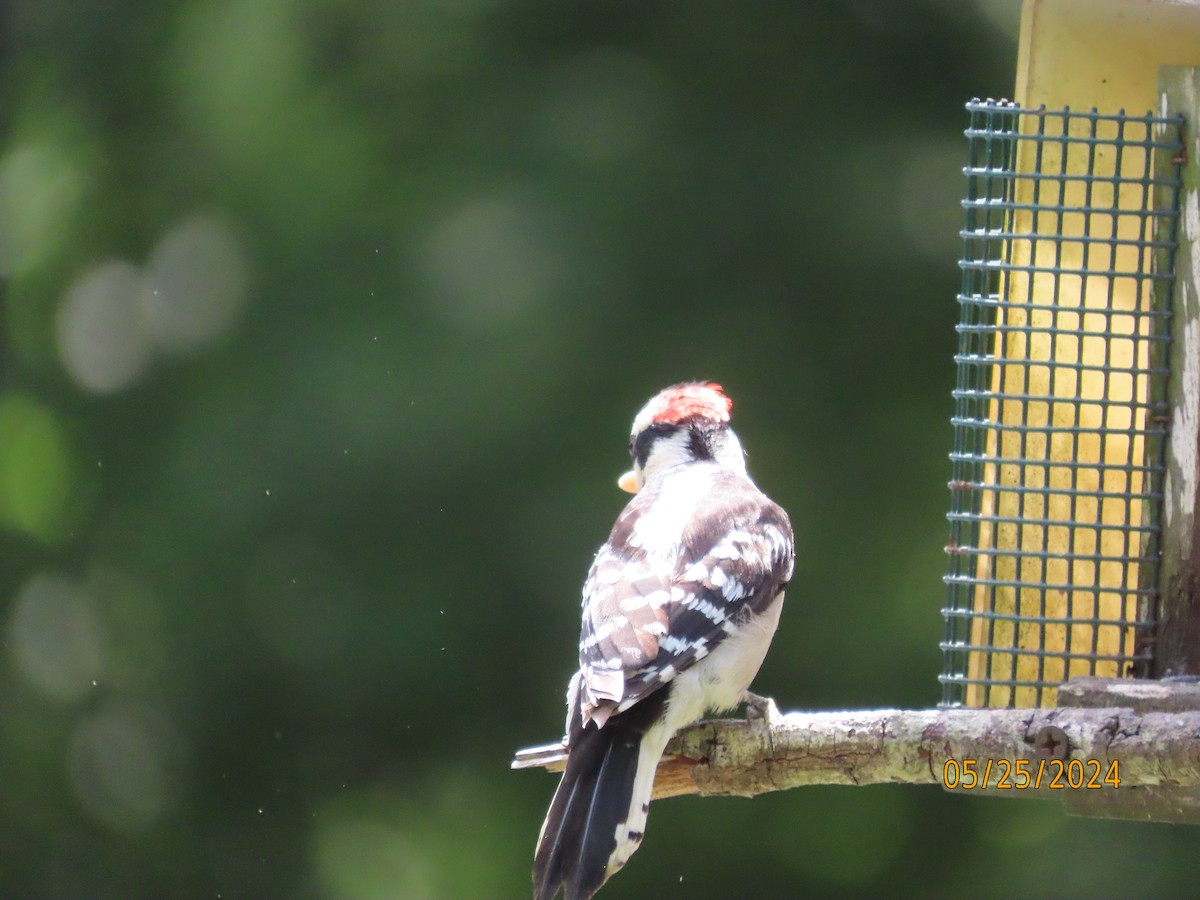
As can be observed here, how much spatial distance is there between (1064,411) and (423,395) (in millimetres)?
2635

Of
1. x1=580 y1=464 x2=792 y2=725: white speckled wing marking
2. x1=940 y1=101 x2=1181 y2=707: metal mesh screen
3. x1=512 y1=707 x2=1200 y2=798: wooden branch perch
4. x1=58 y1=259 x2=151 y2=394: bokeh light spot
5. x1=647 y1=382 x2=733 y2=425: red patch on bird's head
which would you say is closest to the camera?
x1=512 y1=707 x2=1200 y2=798: wooden branch perch

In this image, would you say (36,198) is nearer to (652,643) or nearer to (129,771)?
(129,771)

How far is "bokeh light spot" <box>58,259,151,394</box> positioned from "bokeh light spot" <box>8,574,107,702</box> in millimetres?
808

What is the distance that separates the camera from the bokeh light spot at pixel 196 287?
603 cm

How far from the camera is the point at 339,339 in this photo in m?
5.84

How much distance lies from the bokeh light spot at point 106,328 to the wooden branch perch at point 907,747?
3493 millimetres

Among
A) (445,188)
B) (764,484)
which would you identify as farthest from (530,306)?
(764,484)

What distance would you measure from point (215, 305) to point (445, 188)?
3.29 feet

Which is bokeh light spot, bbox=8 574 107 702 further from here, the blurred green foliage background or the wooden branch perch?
the wooden branch perch

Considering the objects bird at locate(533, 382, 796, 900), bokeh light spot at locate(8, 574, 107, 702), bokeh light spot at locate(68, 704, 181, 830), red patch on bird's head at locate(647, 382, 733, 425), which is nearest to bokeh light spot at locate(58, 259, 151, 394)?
bokeh light spot at locate(8, 574, 107, 702)

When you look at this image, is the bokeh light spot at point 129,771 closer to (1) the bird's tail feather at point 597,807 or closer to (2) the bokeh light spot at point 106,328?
(2) the bokeh light spot at point 106,328

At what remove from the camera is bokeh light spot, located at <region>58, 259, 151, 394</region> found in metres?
6.12

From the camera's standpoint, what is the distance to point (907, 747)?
2807 millimetres
